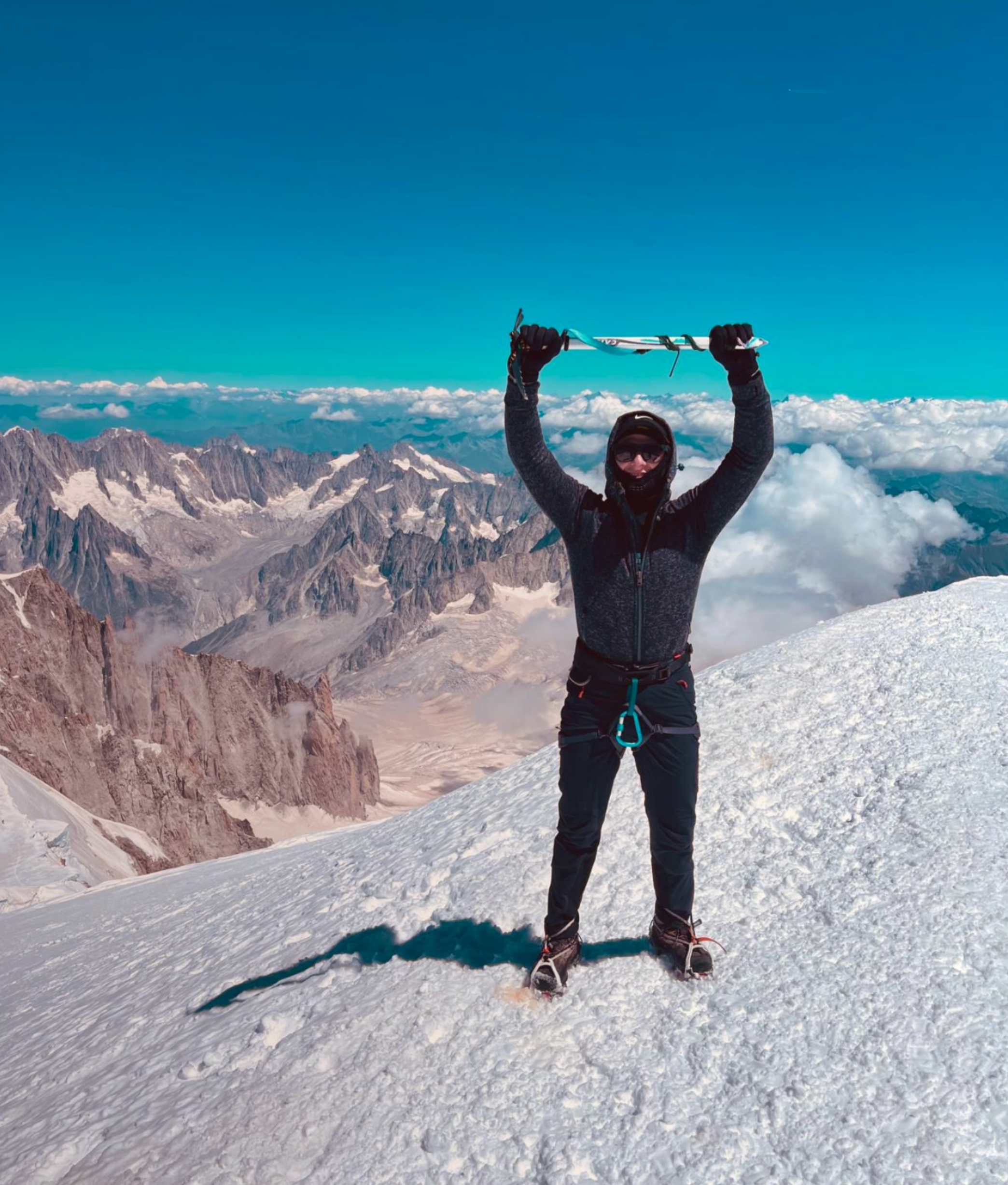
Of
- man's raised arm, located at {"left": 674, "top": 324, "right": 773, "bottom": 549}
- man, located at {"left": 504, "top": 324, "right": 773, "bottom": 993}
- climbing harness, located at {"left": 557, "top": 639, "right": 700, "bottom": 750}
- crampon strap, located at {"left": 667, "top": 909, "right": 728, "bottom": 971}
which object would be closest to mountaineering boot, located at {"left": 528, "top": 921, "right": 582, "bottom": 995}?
man, located at {"left": 504, "top": 324, "right": 773, "bottom": 993}

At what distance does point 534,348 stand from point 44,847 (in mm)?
43604

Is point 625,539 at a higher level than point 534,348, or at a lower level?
lower

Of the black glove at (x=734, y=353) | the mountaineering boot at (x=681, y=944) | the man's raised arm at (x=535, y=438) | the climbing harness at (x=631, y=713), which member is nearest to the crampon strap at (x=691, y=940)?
the mountaineering boot at (x=681, y=944)

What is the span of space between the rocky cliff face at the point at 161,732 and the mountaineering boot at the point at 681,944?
203 feet

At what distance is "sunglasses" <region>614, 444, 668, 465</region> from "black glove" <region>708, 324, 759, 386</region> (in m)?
0.60

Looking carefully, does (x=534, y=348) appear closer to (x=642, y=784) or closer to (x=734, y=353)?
(x=734, y=353)

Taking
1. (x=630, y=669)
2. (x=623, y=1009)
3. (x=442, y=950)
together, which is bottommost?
(x=442, y=950)

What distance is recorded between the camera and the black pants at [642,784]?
5012mm

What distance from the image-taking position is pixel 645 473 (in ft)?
15.7

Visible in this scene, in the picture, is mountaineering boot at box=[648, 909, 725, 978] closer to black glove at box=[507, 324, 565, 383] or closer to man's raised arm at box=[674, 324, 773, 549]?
man's raised arm at box=[674, 324, 773, 549]

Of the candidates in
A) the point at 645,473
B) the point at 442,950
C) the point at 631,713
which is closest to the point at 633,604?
the point at 631,713

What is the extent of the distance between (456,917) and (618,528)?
411 cm

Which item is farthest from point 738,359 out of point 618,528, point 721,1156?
point 721,1156

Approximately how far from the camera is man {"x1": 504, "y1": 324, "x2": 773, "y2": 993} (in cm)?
475
